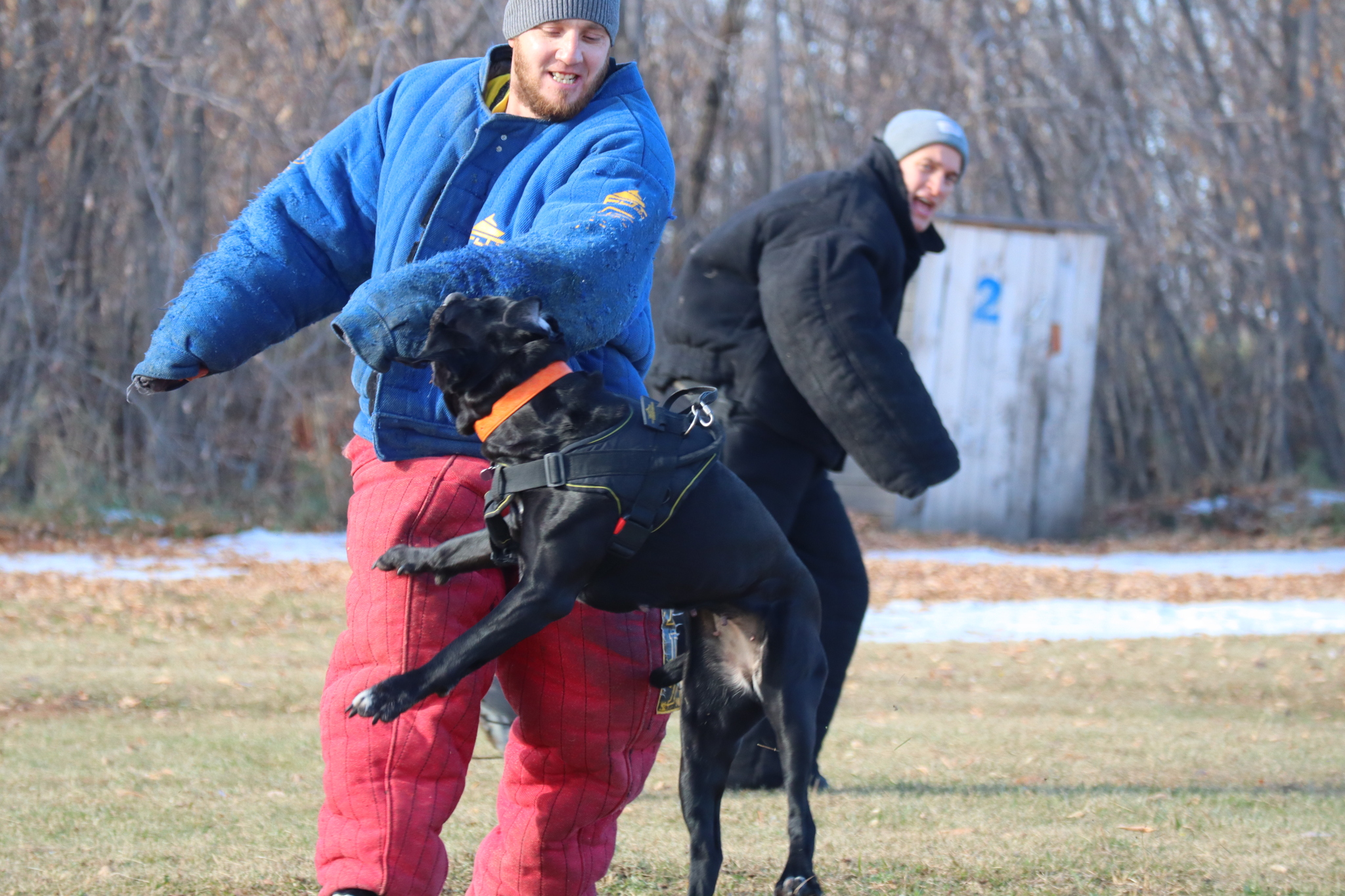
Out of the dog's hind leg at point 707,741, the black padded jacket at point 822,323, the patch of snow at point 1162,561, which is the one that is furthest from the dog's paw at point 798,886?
the patch of snow at point 1162,561

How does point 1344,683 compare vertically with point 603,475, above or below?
below

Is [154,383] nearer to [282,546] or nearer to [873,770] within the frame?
[873,770]

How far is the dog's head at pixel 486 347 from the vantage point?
209 cm

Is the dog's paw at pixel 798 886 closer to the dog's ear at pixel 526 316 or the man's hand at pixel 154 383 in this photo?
the dog's ear at pixel 526 316

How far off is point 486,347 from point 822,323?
1636 millimetres

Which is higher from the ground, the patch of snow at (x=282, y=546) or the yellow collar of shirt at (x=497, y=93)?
the yellow collar of shirt at (x=497, y=93)

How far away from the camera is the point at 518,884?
250cm

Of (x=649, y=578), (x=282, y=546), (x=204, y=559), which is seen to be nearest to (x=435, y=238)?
Result: (x=649, y=578)

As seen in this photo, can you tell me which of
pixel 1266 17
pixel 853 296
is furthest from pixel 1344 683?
pixel 1266 17

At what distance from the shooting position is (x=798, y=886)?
225cm

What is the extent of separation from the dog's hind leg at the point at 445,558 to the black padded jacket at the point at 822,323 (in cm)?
149

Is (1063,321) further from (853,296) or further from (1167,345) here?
(853,296)

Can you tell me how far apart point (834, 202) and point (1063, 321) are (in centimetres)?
884

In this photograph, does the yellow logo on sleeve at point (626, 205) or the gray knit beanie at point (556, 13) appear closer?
the yellow logo on sleeve at point (626, 205)
